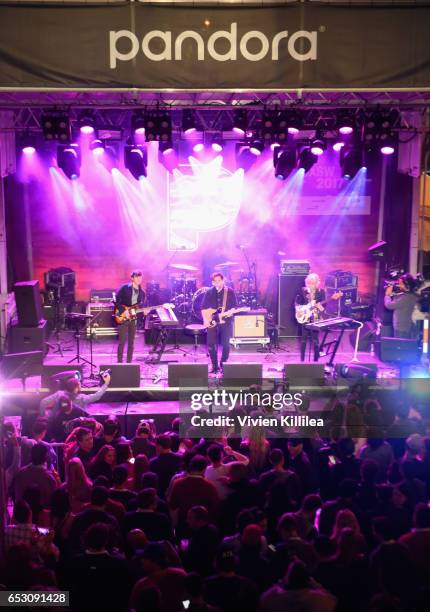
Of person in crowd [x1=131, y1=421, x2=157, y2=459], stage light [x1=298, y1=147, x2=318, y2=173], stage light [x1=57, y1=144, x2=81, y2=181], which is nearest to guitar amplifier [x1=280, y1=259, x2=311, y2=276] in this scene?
stage light [x1=298, y1=147, x2=318, y2=173]

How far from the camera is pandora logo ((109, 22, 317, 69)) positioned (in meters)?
5.00

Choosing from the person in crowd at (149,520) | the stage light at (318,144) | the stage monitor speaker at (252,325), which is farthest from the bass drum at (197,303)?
the person in crowd at (149,520)

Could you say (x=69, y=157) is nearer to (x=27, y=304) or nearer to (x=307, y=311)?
(x=27, y=304)

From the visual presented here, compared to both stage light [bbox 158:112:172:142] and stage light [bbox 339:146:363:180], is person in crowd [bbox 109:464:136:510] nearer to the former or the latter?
stage light [bbox 158:112:172:142]

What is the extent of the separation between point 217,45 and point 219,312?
8.19 meters

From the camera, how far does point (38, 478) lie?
6.52 metres

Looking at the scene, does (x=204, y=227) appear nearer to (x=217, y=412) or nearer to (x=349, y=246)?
(x=349, y=246)

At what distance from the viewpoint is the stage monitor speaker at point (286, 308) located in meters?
16.2

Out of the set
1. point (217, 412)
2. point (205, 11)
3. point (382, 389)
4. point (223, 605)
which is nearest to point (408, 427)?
point (382, 389)

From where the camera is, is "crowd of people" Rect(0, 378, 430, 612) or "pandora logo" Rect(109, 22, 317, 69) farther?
"pandora logo" Rect(109, 22, 317, 69)

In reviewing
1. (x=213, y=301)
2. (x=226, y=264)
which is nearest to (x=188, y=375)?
(x=213, y=301)

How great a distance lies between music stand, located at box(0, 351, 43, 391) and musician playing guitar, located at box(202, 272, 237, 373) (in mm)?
3238

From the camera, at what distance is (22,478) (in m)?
6.54

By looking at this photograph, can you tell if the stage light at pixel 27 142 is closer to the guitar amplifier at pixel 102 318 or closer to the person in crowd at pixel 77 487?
the guitar amplifier at pixel 102 318
